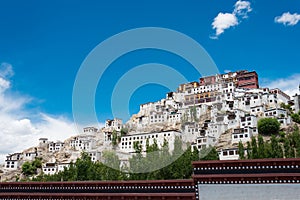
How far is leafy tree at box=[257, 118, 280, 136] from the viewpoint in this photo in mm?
55250

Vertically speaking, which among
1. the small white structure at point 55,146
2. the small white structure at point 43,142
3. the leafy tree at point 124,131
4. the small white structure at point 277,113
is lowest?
→ the small white structure at point 55,146

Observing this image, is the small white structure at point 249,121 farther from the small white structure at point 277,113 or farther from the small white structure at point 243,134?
the small white structure at point 277,113

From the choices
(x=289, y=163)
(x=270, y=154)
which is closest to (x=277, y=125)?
(x=270, y=154)

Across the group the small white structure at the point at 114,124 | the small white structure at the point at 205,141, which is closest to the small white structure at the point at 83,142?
the small white structure at the point at 114,124

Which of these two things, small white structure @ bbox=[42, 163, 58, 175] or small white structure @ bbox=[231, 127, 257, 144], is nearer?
small white structure @ bbox=[231, 127, 257, 144]

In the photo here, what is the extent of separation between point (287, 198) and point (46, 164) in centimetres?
6827

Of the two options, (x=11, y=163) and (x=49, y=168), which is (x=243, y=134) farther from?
(x=11, y=163)

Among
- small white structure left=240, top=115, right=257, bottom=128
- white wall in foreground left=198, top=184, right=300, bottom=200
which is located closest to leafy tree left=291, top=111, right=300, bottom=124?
small white structure left=240, top=115, right=257, bottom=128

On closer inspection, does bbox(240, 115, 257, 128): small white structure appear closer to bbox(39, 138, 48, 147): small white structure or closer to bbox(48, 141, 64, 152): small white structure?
bbox(48, 141, 64, 152): small white structure

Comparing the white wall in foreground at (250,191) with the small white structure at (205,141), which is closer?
the white wall in foreground at (250,191)

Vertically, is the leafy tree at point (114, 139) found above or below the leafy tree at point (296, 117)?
below

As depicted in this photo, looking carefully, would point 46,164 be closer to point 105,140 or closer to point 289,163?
point 105,140

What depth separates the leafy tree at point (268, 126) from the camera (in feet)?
181

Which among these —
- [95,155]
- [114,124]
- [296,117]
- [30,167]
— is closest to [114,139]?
[95,155]
